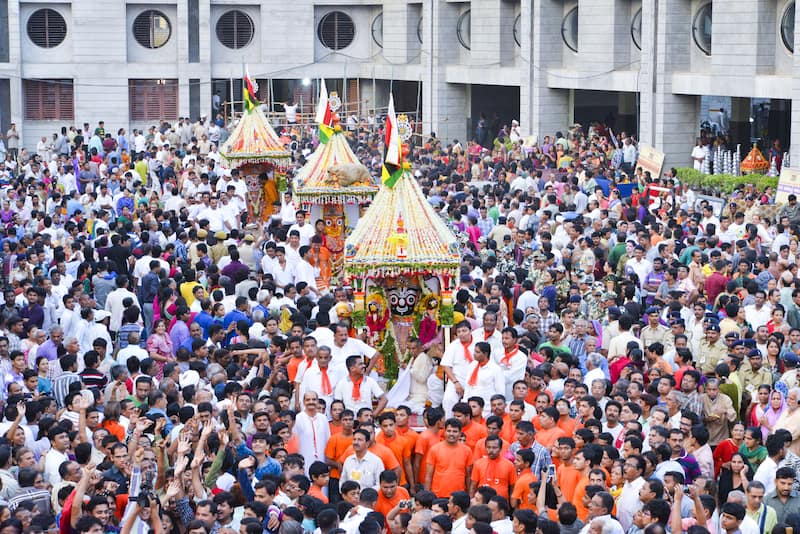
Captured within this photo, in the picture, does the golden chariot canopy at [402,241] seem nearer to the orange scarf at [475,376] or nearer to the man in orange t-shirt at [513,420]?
the orange scarf at [475,376]

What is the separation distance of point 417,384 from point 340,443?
232cm

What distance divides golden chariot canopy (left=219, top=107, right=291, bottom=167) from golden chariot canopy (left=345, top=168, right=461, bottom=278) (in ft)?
33.3

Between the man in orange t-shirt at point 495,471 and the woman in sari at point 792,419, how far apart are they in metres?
2.74

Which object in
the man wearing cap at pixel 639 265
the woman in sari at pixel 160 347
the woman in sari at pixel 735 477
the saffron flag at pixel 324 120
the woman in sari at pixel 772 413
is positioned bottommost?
the woman in sari at pixel 735 477

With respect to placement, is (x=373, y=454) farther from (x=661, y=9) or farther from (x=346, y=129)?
(x=346, y=129)

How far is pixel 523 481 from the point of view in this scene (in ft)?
38.7

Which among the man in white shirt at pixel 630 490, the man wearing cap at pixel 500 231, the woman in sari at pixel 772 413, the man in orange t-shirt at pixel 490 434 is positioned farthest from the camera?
the man wearing cap at pixel 500 231

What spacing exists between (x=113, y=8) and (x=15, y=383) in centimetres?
3237

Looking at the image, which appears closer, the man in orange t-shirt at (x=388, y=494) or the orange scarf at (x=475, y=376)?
the man in orange t-shirt at (x=388, y=494)

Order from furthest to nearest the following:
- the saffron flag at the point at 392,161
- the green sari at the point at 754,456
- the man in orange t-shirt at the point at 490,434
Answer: the saffron flag at the point at 392,161, the green sari at the point at 754,456, the man in orange t-shirt at the point at 490,434

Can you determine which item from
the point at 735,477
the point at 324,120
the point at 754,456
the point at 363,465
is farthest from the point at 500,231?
the point at 363,465

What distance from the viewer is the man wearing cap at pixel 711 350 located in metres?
15.4

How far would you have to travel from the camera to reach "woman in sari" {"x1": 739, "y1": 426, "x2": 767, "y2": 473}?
12578 mm

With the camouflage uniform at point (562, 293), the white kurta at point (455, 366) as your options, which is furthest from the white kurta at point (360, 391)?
the camouflage uniform at point (562, 293)
